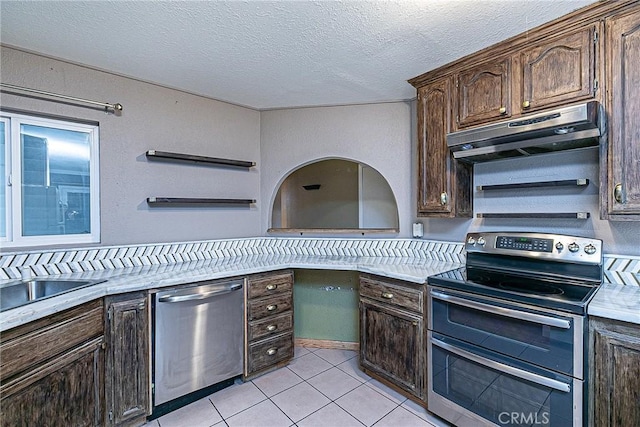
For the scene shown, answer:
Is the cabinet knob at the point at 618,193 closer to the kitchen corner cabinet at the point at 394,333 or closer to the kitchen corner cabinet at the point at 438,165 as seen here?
the kitchen corner cabinet at the point at 438,165

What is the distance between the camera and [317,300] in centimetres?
300

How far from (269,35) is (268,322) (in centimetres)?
208

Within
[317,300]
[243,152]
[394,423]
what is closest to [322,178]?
[243,152]

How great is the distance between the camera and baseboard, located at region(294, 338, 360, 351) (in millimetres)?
2904

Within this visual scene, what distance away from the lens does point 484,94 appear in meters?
2.01

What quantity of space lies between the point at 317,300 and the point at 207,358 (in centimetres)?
118

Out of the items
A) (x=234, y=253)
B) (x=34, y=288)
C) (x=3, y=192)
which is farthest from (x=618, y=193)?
(x=3, y=192)

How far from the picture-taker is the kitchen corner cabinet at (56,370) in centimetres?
126

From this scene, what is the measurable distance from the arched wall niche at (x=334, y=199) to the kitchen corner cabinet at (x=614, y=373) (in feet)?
8.57

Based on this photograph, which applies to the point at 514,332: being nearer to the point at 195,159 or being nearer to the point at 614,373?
the point at 614,373

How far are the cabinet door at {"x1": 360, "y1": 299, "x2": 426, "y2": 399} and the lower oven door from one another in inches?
3.9

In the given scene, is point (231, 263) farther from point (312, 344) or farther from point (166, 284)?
point (312, 344)

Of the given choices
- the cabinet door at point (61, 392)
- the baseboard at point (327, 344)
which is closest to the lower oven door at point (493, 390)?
the baseboard at point (327, 344)

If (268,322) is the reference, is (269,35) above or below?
above
